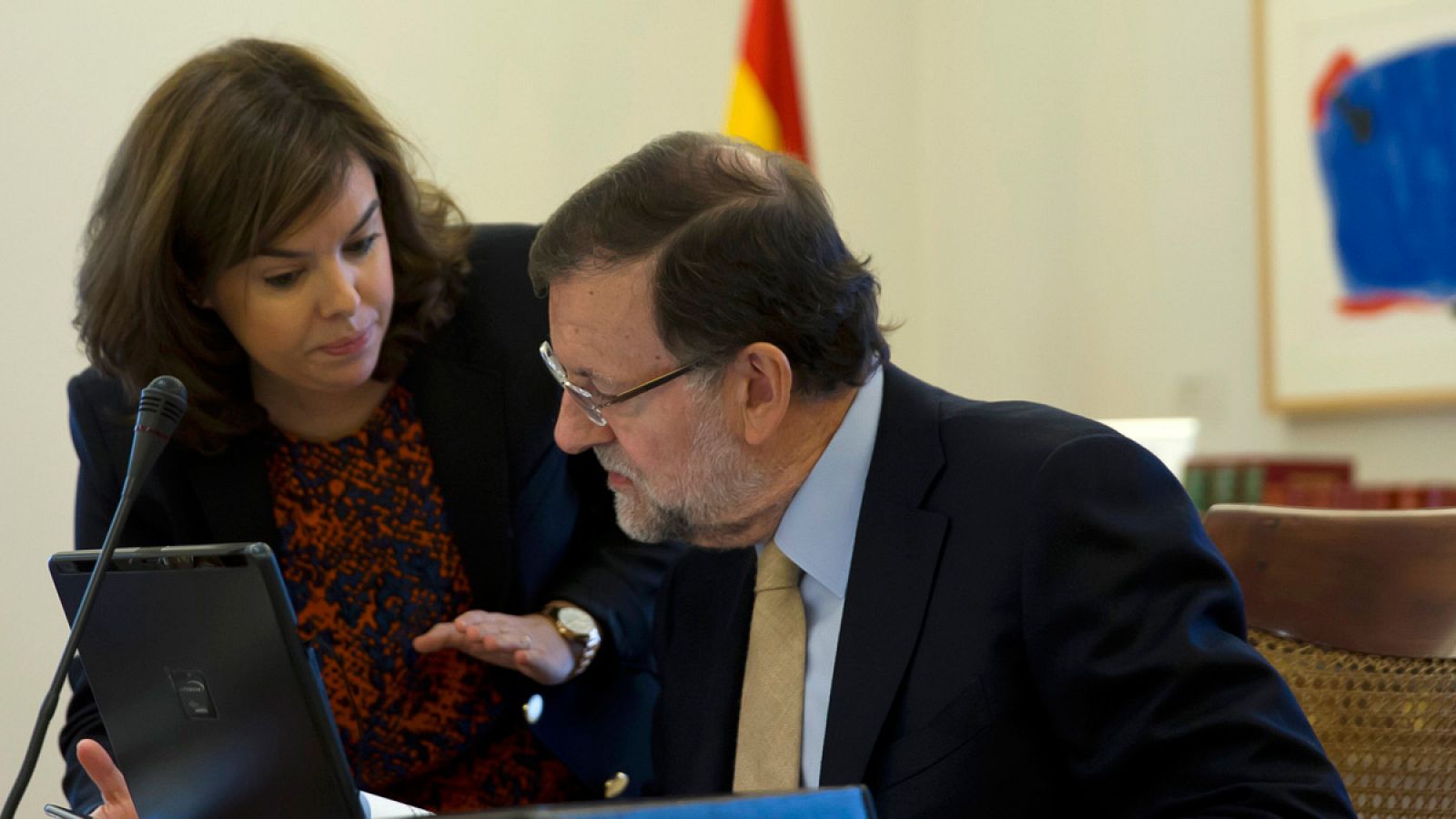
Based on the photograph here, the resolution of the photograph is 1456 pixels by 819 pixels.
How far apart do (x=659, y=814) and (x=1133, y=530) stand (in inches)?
22.7

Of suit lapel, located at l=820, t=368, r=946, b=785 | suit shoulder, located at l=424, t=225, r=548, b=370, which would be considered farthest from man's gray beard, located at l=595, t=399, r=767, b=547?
suit shoulder, located at l=424, t=225, r=548, b=370

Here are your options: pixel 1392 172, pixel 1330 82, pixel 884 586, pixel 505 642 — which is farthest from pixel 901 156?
pixel 884 586

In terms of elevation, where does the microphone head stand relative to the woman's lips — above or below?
above

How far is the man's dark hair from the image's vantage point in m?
1.49

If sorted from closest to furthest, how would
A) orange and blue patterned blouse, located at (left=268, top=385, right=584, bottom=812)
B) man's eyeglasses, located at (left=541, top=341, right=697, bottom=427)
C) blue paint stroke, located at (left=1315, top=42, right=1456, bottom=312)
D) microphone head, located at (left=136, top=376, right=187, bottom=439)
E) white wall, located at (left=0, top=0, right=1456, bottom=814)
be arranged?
microphone head, located at (left=136, top=376, right=187, bottom=439) → man's eyeglasses, located at (left=541, top=341, right=697, bottom=427) → orange and blue patterned blouse, located at (left=268, top=385, right=584, bottom=812) → white wall, located at (left=0, top=0, right=1456, bottom=814) → blue paint stroke, located at (left=1315, top=42, right=1456, bottom=312)

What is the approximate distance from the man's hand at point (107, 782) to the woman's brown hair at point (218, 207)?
53cm

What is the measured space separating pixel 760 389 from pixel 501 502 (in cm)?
59

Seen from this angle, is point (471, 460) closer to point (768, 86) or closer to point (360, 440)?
point (360, 440)

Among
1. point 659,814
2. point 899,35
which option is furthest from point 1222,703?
point 899,35

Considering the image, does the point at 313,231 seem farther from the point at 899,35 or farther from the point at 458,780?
the point at 899,35

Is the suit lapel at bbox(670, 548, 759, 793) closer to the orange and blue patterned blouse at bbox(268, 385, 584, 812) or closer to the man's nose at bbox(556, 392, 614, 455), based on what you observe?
the man's nose at bbox(556, 392, 614, 455)

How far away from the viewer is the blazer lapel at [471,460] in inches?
77.7

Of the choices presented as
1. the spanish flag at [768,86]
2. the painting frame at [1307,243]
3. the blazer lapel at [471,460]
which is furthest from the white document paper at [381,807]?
the painting frame at [1307,243]

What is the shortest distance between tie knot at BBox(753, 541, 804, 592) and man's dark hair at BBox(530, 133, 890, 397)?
0.59 feet
